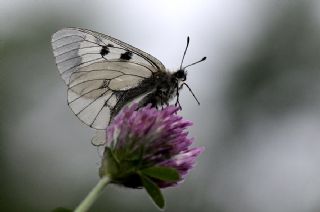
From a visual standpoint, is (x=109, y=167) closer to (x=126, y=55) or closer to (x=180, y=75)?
(x=180, y=75)

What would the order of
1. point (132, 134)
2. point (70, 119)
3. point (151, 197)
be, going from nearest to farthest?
point (151, 197)
point (132, 134)
point (70, 119)

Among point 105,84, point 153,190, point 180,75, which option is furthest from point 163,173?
point 105,84

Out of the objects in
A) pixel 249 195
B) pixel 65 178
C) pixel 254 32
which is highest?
pixel 254 32

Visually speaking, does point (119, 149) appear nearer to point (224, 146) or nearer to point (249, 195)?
point (249, 195)

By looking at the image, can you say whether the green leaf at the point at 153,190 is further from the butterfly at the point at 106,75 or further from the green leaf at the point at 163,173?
the butterfly at the point at 106,75

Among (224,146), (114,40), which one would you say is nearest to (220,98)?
(224,146)
